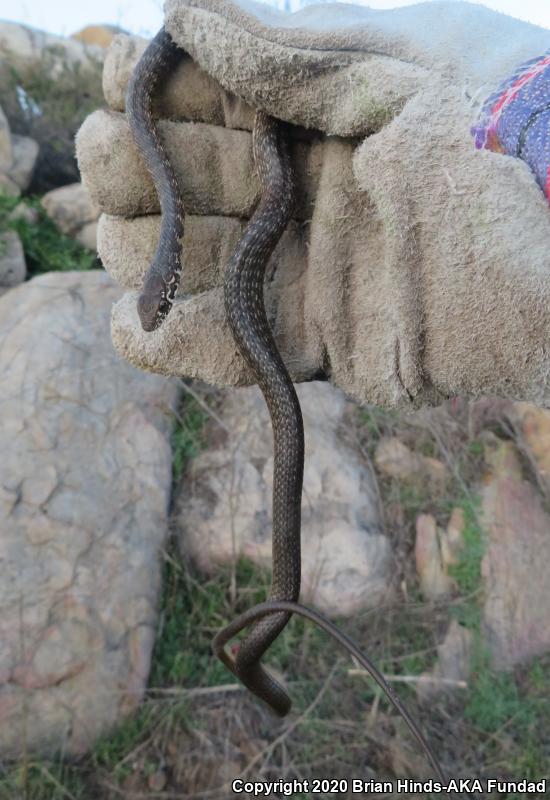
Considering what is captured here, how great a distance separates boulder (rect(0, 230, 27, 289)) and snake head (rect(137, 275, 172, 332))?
297 centimetres

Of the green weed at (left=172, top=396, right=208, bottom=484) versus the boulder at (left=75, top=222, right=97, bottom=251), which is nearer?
the green weed at (left=172, top=396, right=208, bottom=484)

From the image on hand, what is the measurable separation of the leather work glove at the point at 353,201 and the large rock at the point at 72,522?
5.20ft

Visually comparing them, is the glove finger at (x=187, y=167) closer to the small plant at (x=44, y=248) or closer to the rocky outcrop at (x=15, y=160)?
the small plant at (x=44, y=248)

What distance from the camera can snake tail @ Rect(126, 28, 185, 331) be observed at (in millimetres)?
1387

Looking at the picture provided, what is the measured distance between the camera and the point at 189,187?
1.46 metres

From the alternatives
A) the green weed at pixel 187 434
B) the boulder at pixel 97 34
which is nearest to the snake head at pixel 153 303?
the green weed at pixel 187 434

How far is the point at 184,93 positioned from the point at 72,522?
1.97 metres

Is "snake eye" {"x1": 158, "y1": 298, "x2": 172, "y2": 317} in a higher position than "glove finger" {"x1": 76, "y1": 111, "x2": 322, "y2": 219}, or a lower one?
lower

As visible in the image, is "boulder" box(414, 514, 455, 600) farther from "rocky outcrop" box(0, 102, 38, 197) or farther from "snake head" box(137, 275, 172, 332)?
"rocky outcrop" box(0, 102, 38, 197)

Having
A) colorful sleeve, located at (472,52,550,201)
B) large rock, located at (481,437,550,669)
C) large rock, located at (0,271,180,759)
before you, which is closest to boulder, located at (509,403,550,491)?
large rock, located at (481,437,550,669)

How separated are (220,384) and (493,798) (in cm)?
235

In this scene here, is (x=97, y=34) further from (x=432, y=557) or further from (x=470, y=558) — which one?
(x=470, y=558)

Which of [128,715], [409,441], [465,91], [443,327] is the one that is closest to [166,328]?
[443,327]

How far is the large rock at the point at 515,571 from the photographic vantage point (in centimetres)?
319
